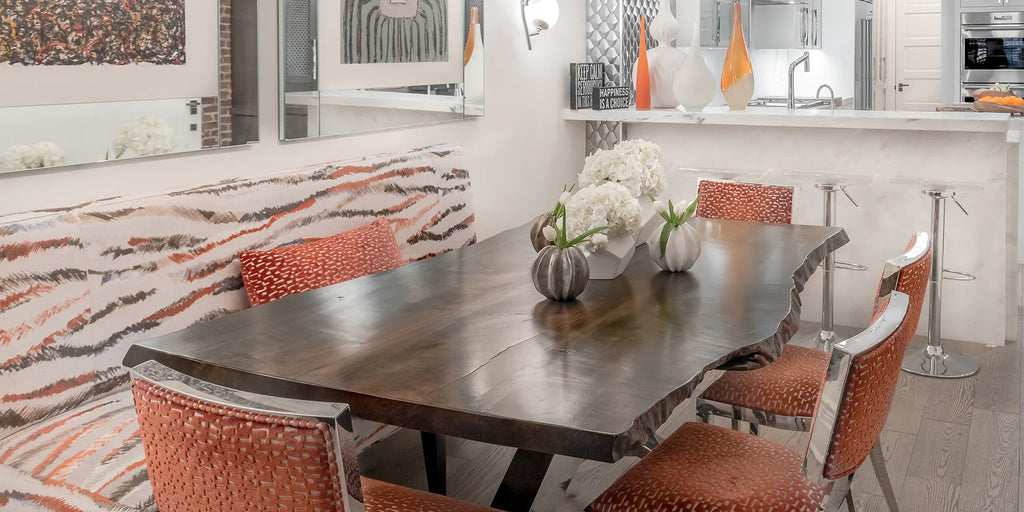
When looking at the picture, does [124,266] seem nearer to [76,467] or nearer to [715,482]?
[76,467]

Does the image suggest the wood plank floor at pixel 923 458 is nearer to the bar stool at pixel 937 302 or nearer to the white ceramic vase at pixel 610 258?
the bar stool at pixel 937 302

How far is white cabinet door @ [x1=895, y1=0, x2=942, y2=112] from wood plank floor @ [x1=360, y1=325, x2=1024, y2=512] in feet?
17.6

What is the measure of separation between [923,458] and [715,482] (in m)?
1.66

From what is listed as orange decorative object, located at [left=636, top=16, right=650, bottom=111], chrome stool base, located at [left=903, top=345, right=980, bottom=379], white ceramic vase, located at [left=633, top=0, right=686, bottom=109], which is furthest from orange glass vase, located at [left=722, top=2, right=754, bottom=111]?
chrome stool base, located at [left=903, top=345, right=980, bottom=379]

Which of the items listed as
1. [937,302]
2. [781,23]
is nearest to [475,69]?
[937,302]

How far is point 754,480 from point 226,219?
1.71 metres

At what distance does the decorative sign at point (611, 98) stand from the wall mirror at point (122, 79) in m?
2.50

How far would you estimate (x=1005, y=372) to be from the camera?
13.7 ft

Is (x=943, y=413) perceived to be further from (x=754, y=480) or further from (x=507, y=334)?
(x=507, y=334)

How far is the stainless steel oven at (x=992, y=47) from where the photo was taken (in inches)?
304

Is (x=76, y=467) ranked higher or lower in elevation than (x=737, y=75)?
lower

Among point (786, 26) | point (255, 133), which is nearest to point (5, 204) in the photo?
point (255, 133)

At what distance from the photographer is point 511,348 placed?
1992 millimetres

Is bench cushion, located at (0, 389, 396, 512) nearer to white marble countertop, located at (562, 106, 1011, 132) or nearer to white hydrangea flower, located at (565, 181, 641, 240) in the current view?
white hydrangea flower, located at (565, 181, 641, 240)
